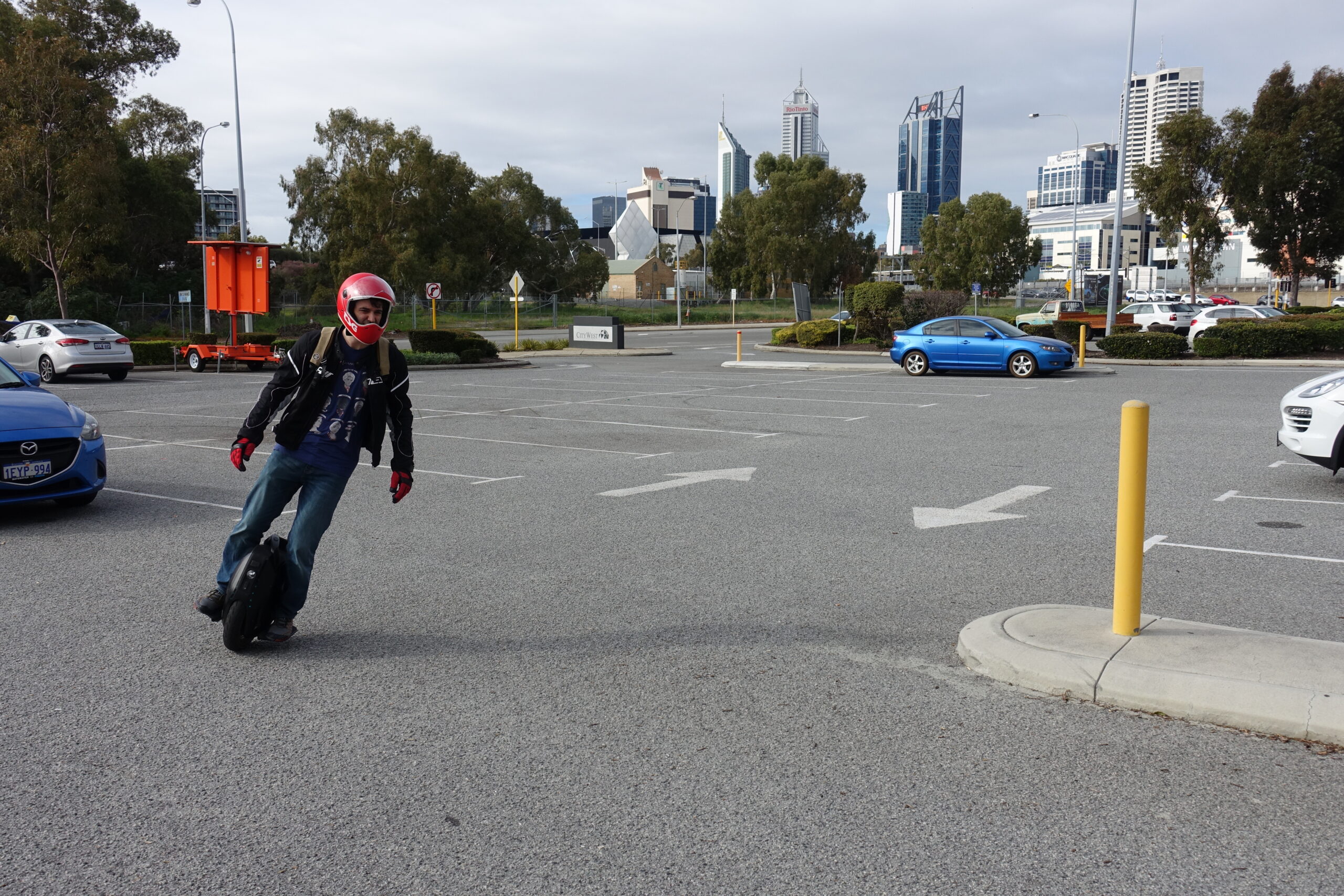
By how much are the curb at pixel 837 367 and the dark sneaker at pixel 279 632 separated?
74.3 feet

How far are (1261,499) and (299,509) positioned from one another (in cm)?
814

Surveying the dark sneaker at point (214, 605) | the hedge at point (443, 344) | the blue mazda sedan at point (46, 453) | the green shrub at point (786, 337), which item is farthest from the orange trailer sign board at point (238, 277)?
the dark sneaker at point (214, 605)

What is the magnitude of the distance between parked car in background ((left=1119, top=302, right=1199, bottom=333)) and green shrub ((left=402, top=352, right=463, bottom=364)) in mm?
27146

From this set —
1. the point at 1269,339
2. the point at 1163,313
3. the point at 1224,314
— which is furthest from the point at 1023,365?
the point at 1163,313

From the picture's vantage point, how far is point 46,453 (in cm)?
865

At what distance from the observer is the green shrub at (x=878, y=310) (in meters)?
38.4

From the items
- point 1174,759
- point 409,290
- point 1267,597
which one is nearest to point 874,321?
point 1267,597

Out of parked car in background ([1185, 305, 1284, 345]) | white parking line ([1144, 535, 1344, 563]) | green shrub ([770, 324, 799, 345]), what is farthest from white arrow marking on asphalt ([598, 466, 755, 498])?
green shrub ([770, 324, 799, 345])

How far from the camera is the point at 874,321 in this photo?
38.2 m

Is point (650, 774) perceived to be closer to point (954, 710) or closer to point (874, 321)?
point (954, 710)

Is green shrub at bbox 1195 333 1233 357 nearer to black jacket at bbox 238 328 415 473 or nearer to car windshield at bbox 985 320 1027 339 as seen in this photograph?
car windshield at bbox 985 320 1027 339

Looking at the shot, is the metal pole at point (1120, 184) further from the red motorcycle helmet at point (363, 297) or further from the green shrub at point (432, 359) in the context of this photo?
the red motorcycle helmet at point (363, 297)

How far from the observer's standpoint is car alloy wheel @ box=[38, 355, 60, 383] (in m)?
25.2

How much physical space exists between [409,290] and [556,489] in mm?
64273
